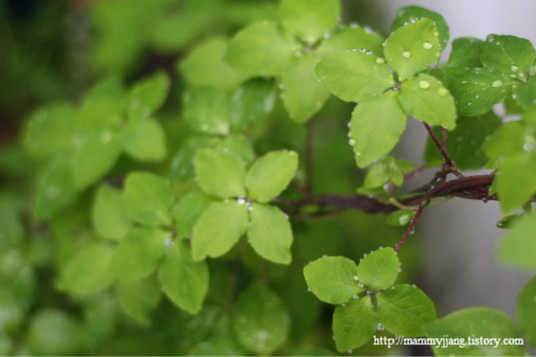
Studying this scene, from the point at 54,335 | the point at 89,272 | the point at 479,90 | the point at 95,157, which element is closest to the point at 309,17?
the point at 479,90

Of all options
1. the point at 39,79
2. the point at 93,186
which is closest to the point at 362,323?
the point at 93,186

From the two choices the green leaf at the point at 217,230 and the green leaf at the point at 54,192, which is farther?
the green leaf at the point at 54,192

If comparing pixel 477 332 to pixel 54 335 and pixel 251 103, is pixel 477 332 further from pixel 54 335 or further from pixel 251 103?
pixel 54 335

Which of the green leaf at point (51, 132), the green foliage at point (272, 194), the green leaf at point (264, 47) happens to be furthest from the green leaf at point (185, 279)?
the green leaf at point (51, 132)

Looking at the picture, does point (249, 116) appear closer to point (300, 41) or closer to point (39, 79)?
point (300, 41)

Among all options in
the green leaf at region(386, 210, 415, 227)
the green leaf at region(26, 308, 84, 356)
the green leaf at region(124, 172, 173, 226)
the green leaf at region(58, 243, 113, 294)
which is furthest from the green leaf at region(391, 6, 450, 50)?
the green leaf at region(26, 308, 84, 356)

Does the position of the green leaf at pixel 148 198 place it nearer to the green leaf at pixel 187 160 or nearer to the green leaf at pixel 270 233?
the green leaf at pixel 187 160

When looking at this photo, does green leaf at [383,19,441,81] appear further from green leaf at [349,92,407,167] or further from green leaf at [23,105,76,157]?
green leaf at [23,105,76,157]
